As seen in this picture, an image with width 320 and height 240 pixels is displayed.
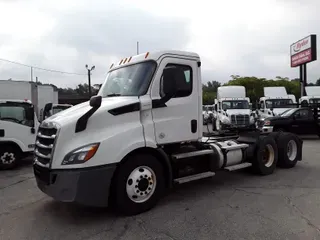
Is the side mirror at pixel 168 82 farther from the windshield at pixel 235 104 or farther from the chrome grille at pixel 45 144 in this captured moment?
the windshield at pixel 235 104

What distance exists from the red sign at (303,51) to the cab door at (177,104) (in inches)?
1053

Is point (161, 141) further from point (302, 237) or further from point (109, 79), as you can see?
point (302, 237)

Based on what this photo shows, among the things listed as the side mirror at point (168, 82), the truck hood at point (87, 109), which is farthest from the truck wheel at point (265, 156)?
the truck hood at point (87, 109)

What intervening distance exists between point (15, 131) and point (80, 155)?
533 cm

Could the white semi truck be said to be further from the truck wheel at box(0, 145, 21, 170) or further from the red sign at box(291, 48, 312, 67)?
the red sign at box(291, 48, 312, 67)

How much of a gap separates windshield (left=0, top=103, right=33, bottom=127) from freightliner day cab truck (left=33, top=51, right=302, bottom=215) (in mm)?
4210

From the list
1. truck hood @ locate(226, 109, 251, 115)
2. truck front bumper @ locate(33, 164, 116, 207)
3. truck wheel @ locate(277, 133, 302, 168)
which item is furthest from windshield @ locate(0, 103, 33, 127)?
truck hood @ locate(226, 109, 251, 115)

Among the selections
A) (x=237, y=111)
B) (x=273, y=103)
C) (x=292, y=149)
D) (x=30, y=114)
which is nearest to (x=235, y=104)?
(x=237, y=111)

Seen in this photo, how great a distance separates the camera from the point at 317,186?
20.5 ft

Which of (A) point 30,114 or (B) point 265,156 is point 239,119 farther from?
(A) point 30,114

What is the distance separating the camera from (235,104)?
19.6 meters

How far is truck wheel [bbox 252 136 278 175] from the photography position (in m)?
7.17

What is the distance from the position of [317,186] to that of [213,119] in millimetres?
15127

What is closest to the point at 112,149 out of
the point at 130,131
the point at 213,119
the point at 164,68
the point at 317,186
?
the point at 130,131
